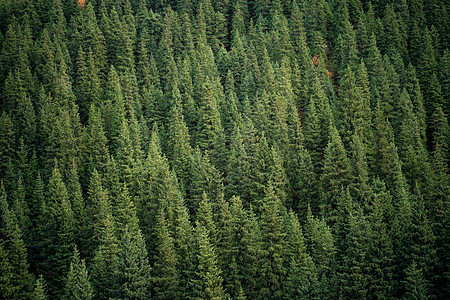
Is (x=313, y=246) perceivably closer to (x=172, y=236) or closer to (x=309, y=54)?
(x=172, y=236)

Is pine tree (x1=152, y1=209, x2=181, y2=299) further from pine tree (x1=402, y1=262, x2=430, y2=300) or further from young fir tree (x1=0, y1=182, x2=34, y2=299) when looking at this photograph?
pine tree (x1=402, y1=262, x2=430, y2=300)

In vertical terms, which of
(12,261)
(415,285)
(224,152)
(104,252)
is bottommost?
(415,285)

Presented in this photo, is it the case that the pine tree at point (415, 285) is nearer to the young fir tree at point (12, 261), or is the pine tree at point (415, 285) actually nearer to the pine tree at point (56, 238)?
the pine tree at point (56, 238)

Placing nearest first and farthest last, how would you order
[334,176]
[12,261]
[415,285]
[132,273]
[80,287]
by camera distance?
[415,285] → [80,287] → [132,273] → [12,261] → [334,176]

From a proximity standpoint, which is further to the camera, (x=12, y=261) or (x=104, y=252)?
(x=12, y=261)

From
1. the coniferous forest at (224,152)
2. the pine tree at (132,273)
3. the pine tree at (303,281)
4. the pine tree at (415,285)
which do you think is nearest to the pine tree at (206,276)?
the coniferous forest at (224,152)

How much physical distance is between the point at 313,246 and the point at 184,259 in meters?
13.3

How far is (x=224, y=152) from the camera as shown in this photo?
63.6 m

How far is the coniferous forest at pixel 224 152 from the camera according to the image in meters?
43.5

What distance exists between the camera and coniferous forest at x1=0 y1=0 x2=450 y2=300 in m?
43.5

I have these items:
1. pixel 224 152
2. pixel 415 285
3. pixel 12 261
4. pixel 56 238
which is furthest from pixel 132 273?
pixel 415 285

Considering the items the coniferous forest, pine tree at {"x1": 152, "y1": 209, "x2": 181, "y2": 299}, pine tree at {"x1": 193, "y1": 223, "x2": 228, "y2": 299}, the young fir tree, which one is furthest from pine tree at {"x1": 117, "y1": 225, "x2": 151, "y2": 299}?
the young fir tree

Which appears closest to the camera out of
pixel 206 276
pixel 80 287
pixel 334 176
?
pixel 206 276

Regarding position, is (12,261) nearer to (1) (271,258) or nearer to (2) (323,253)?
(1) (271,258)
